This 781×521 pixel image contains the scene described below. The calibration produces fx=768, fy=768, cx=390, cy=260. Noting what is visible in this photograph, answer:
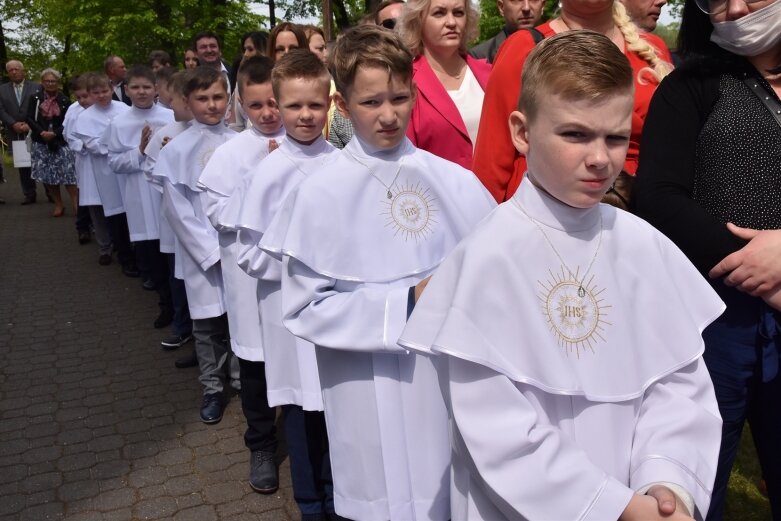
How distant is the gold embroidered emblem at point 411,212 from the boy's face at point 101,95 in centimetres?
751

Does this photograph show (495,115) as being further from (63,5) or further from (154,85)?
(63,5)

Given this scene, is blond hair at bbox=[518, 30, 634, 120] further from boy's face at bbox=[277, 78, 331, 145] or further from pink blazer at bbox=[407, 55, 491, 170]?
pink blazer at bbox=[407, 55, 491, 170]

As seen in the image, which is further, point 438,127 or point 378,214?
point 438,127

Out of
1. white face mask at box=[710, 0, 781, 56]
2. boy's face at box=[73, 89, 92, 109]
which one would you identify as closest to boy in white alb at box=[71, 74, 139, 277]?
boy's face at box=[73, 89, 92, 109]

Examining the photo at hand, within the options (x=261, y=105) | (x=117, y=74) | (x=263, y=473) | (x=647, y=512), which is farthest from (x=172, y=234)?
(x=117, y=74)

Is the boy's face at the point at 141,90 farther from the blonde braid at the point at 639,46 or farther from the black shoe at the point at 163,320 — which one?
the blonde braid at the point at 639,46

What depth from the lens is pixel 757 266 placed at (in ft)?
7.09

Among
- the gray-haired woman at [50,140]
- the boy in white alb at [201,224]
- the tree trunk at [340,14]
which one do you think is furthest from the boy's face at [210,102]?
the tree trunk at [340,14]

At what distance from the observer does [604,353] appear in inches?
71.5

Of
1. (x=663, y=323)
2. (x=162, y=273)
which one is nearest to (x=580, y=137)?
(x=663, y=323)

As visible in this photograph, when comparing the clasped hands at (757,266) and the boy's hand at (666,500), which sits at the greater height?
the clasped hands at (757,266)

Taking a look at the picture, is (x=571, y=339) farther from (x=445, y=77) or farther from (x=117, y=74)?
(x=117, y=74)

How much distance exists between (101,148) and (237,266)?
5.75 metres

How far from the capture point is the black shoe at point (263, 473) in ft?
13.0
